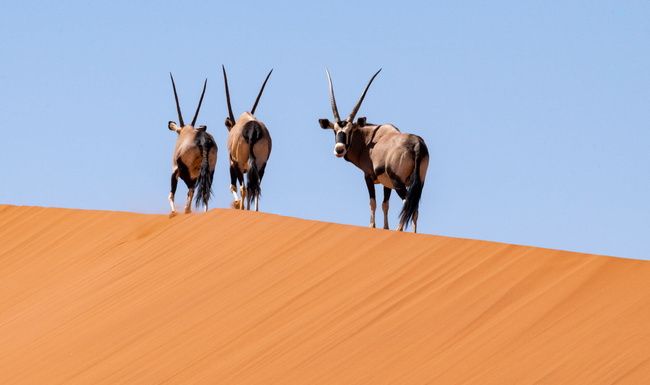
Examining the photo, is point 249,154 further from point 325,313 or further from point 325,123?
point 325,313

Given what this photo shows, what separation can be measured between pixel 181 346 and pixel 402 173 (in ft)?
15.7

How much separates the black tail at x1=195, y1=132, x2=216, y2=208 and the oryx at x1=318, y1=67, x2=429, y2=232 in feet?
6.25

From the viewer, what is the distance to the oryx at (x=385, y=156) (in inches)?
524

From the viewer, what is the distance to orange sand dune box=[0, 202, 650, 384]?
7.68 metres

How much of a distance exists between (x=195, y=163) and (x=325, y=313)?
6.69m

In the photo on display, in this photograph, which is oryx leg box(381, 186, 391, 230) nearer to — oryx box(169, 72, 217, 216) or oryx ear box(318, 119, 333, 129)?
oryx ear box(318, 119, 333, 129)

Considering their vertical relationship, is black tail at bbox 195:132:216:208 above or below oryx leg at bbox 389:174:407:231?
above

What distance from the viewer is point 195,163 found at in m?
15.7

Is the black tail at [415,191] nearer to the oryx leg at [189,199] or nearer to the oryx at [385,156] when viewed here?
the oryx at [385,156]

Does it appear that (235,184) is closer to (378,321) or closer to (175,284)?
(175,284)

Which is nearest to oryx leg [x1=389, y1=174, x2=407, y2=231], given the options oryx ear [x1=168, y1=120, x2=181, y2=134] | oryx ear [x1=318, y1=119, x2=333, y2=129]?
oryx ear [x1=318, y1=119, x2=333, y2=129]

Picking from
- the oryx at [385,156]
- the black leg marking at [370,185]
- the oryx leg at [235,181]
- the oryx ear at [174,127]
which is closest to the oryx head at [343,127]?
the oryx at [385,156]

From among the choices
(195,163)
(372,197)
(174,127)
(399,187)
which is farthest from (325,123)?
(174,127)

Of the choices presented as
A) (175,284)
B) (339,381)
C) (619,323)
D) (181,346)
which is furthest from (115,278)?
(619,323)
